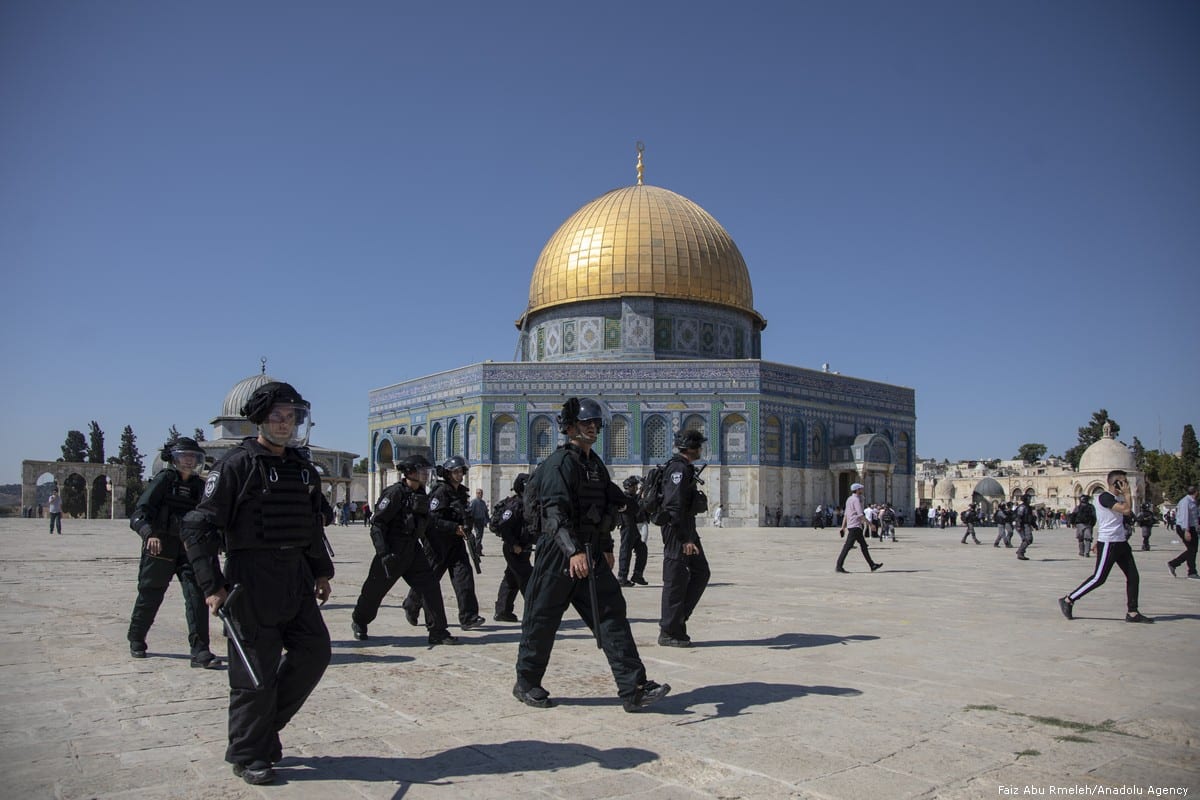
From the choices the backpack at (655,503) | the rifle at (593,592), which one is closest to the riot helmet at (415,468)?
the backpack at (655,503)

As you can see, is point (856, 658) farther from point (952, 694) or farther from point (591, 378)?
point (591, 378)

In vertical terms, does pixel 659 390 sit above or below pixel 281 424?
above

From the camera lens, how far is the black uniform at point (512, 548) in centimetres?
830

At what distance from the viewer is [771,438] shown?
125 ft

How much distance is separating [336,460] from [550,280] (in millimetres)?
20277

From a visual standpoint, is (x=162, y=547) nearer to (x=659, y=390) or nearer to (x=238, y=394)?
(x=659, y=390)

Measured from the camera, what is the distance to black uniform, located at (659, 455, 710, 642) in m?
6.93

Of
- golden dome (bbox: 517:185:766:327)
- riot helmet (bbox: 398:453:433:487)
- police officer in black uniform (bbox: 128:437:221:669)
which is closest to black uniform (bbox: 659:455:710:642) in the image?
riot helmet (bbox: 398:453:433:487)

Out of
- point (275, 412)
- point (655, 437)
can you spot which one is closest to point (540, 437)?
point (655, 437)

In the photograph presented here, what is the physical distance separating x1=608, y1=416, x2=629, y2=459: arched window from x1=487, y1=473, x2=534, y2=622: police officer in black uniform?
2904 cm

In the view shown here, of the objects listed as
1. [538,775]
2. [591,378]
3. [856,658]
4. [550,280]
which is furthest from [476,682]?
[550,280]

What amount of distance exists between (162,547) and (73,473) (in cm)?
4991

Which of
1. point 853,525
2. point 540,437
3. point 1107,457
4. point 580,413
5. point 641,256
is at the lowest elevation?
point 853,525

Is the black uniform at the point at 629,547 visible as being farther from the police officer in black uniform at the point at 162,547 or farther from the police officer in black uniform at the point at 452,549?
the police officer in black uniform at the point at 162,547
